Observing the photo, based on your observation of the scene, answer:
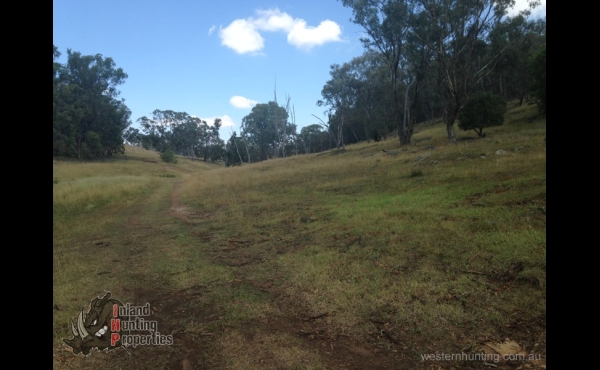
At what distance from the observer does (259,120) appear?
3123 inches

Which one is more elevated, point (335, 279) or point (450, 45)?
point (450, 45)

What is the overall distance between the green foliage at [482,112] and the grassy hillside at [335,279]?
1943 centimetres

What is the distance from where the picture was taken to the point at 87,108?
5684 centimetres

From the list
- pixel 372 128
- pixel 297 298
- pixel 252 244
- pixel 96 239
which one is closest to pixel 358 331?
pixel 297 298

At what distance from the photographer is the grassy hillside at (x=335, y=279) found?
335 cm

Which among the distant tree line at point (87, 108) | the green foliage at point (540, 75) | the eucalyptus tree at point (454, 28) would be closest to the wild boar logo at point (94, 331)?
the eucalyptus tree at point (454, 28)

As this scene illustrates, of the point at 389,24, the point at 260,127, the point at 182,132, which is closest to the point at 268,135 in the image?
the point at 260,127

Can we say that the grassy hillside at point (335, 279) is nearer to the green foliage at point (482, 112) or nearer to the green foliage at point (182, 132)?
the green foliage at point (482, 112)

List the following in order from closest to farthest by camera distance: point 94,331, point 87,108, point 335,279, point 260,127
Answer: point 94,331, point 335,279, point 87,108, point 260,127

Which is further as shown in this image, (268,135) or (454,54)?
(268,135)

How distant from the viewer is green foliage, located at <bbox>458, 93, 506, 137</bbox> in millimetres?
27875

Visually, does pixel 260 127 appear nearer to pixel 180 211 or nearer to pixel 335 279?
pixel 180 211

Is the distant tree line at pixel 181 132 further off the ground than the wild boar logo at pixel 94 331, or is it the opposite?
the distant tree line at pixel 181 132

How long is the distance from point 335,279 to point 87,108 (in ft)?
214
